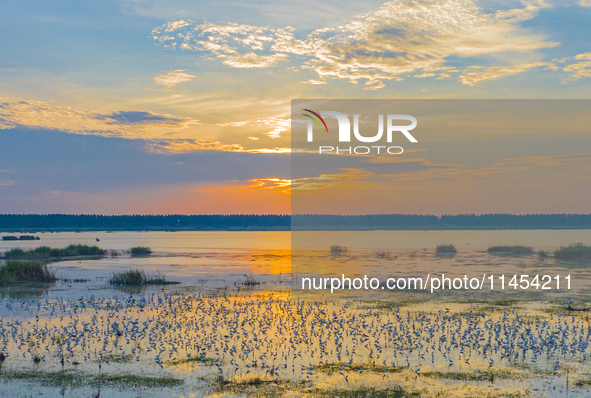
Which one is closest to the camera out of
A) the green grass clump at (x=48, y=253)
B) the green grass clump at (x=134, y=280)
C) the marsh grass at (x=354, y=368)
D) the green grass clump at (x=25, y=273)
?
the marsh grass at (x=354, y=368)

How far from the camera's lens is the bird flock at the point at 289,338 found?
1377 centimetres

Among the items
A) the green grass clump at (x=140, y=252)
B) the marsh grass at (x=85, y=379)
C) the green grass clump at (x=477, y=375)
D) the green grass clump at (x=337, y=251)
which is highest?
the green grass clump at (x=477, y=375)

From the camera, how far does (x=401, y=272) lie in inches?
1550

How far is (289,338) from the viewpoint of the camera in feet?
53.4

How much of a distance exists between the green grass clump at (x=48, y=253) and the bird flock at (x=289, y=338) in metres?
36.0

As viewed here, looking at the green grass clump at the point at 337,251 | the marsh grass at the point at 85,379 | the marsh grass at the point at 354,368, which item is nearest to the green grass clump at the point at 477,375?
the marsh grass at the point at 354,368

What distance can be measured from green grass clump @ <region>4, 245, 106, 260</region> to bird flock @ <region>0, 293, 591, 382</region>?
36006 mm

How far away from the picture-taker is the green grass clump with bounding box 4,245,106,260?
175 ft

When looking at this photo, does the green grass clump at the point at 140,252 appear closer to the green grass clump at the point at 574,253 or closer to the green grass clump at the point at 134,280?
the green grass clump at the point at 134,280

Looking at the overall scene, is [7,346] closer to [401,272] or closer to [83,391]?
[83,391]

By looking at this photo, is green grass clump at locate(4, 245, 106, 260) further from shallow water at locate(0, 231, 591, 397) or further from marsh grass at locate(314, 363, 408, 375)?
marsh grass at locate(314, 363, 408, 375)

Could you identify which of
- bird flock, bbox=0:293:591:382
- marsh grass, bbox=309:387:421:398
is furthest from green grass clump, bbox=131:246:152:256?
marsh grass, bbox=309:387:421:398

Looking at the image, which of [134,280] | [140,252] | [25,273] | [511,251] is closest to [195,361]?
[134,280]

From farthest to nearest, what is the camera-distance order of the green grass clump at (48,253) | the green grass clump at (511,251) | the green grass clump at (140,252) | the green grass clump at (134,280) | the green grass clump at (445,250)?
the green grass clump at (140,252)
the green grass clump at (445,250)
the green grass clump at (511,251)
the green grass clump at (48,253)
the green grass clump at (134,280)
